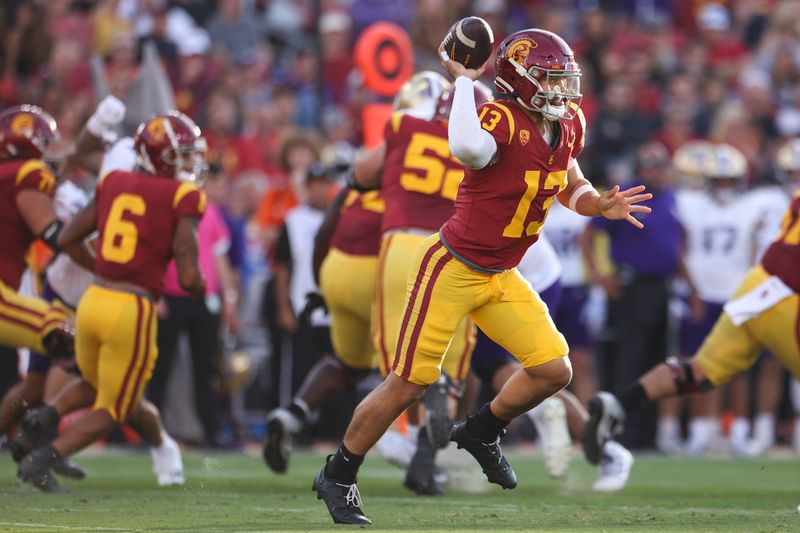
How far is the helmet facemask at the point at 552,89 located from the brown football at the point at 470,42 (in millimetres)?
218

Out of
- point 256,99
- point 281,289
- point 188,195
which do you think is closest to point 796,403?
point 281,289

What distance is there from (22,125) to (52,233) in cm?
70

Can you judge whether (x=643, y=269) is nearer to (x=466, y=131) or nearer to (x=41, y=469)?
(x=41, y=469)

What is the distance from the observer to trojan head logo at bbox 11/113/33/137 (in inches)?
346

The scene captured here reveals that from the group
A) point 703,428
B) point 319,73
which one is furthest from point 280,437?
point 319,73

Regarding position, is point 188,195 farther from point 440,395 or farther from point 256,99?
point 256,99

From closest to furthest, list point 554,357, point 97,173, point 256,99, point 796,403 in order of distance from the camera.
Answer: point 554,357 → point 97,173 → point 796,403 → point 256,99

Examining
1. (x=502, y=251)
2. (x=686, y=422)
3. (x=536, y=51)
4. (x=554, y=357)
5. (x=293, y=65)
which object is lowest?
(x=686, y=422)

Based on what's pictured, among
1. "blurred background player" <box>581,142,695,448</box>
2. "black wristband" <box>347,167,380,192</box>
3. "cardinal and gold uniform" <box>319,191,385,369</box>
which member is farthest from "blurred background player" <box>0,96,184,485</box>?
"blurred background player" <box>581,142,695,448</box>

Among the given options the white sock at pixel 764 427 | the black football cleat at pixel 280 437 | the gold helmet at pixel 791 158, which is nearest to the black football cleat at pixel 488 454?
the black football cleat at pixel 280 437

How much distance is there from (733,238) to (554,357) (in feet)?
21.5

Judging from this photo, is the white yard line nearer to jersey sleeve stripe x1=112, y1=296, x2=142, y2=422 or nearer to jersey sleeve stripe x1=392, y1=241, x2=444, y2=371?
jersey sleeve stripe x1=392, y1=241, x2=444, y2=371

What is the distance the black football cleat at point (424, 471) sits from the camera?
812 cm

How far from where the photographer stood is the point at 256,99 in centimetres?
1562
